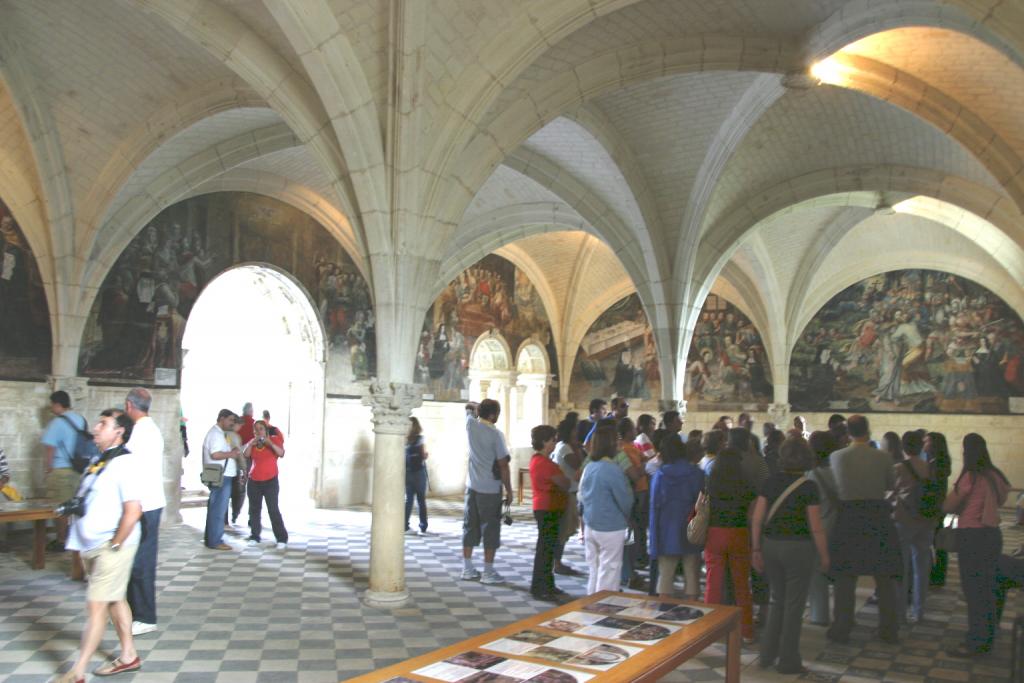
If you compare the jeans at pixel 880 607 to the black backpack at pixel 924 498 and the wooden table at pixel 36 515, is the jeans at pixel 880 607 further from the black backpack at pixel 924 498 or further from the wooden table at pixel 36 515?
the wooden table at pixel 36 515

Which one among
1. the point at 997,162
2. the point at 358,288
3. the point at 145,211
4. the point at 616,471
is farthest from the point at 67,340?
the point at 997,162

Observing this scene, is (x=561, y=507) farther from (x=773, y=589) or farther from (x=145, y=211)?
(x=145, y=211)

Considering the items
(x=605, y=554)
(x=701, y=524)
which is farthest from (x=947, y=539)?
(x=605, y=554)

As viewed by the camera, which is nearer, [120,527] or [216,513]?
[120,527]

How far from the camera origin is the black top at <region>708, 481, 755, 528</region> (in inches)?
211

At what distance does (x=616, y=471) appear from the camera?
5.59m

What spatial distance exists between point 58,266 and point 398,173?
225 inches

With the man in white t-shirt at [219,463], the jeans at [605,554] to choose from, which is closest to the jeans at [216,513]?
the man in white t-shirt at [219,463]

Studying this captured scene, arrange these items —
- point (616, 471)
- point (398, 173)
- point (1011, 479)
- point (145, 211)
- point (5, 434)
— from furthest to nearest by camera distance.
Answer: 1. point (1011, 479)
2. point (145, 211)
3. point (5, 434)
4. point (398, 173)
5. point (616, 471)

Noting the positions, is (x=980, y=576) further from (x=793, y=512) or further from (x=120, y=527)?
(x=120, y=527)

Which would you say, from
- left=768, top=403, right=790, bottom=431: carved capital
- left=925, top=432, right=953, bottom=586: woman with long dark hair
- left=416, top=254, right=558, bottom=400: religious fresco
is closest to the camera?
left=925, top=432, right=953, bottom=586: woman with long dark hair

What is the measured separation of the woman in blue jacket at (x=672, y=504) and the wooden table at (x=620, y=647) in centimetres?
144

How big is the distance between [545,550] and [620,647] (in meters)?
3.52

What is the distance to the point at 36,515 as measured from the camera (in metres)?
7.05
